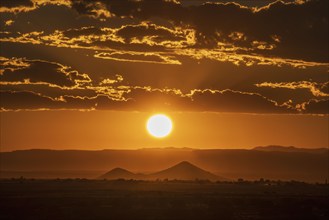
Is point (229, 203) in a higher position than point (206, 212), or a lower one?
higher

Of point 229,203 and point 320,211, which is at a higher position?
point 229,203

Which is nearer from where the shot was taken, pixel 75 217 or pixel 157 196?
pixel 75 217

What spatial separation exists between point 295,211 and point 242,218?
1649 cm

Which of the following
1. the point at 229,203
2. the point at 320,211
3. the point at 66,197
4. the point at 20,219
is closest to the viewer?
the point at 20,219

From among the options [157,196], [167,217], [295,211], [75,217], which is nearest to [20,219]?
[75,217]

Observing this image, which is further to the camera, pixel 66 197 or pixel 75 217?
pixel 66 197

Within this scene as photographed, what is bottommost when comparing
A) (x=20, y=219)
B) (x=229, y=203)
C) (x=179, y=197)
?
(x=20, y=219)

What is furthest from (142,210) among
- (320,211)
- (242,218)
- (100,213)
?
(320,211)

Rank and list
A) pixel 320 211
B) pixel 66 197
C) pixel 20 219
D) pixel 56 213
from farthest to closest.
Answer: pixel 66 197 < pixel 320 211 < pixel 56 213 < pixel 20 219

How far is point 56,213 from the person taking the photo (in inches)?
4508

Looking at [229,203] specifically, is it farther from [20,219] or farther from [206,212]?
[20,219]

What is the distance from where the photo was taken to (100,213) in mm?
115062

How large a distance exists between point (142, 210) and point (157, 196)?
3408cm

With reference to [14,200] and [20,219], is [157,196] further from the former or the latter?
[20,219]
